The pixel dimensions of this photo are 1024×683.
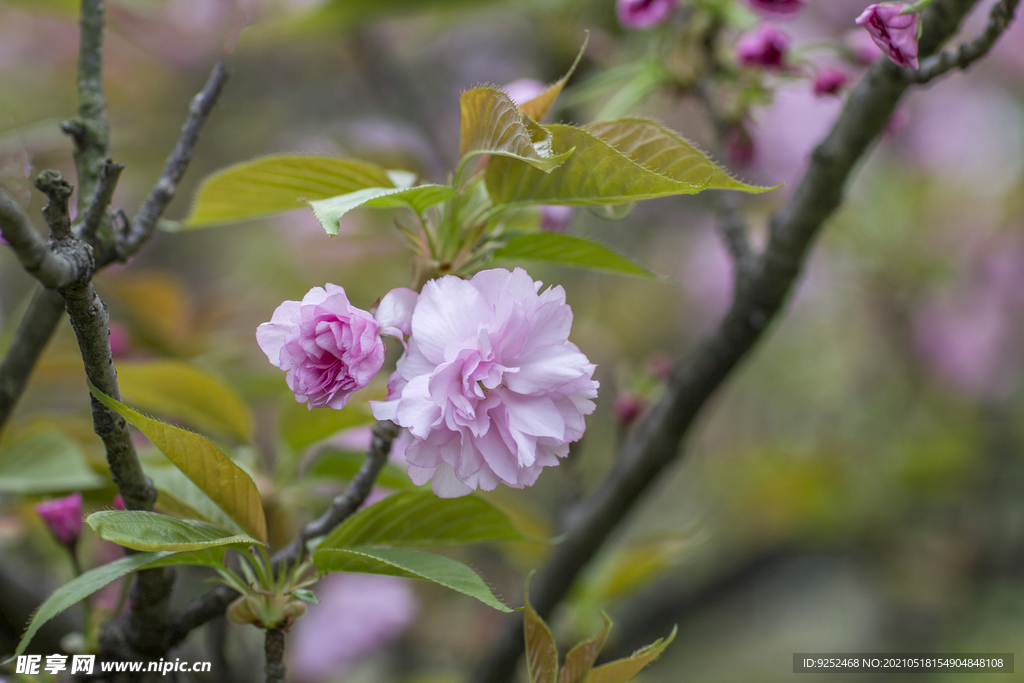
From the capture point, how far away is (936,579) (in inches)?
79.5

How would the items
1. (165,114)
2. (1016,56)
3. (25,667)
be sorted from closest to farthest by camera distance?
(25,667), (165,114), (1016,56)

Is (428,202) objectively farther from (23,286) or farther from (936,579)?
(936,579)

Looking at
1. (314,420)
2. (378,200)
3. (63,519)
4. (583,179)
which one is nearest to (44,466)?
(63,519)

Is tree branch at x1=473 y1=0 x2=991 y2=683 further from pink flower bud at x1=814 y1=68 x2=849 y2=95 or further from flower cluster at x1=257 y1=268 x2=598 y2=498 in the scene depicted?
flower cluster at x1=257 y1=268 x2=598 y2=498

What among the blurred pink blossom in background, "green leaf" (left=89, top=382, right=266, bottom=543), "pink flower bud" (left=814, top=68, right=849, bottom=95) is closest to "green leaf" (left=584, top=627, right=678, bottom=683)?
"green leaf" (left=89, top=382, right=266, bottom=543)

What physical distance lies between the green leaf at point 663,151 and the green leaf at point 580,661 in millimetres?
322

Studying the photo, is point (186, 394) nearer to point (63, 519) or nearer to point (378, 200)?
point (63, 519)

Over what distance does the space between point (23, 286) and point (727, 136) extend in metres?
2.03

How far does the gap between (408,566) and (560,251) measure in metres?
0.25

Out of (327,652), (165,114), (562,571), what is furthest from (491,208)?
(165,114)

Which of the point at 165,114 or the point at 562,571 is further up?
the point at 165,114

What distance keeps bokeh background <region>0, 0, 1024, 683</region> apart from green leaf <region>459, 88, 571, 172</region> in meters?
0.83

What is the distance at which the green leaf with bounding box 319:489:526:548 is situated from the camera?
51cm

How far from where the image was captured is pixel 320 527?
53 cm
